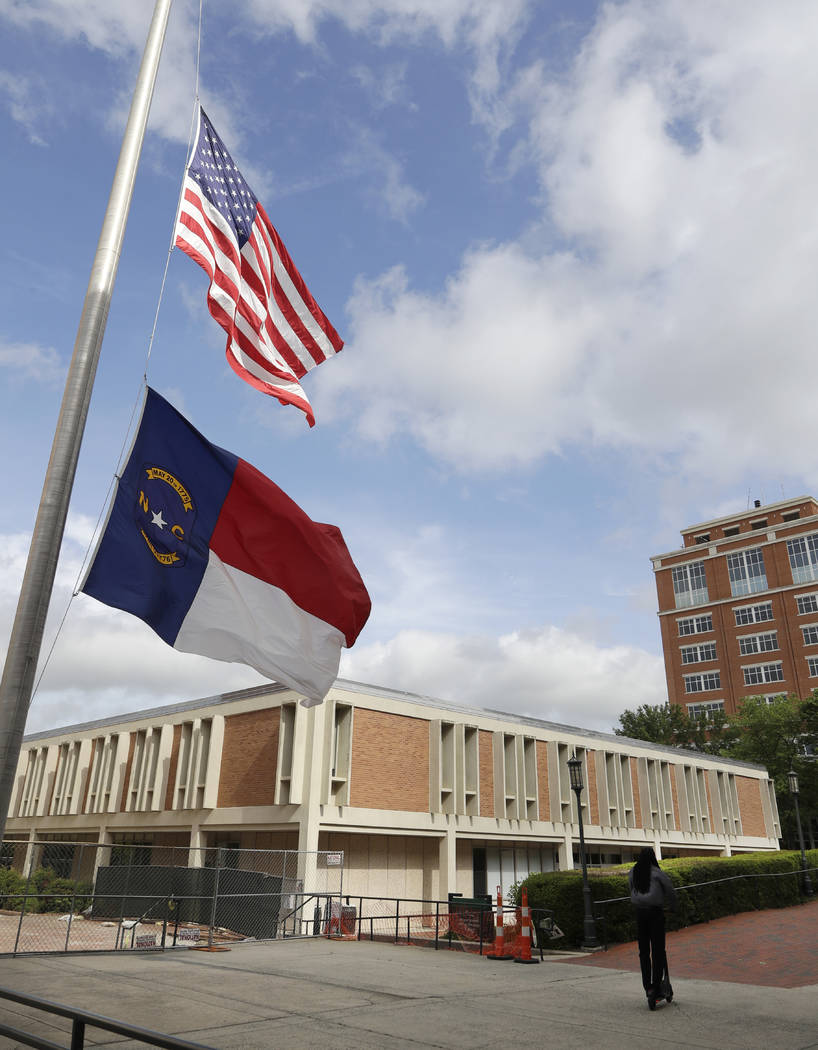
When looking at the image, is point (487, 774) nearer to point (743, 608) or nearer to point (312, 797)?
point (312, 797)

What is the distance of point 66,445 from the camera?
280 inches

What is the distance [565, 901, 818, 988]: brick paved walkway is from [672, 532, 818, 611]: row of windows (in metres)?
59.3

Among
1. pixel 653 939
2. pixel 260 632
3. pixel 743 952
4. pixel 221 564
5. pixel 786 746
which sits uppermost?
pixel 786 746

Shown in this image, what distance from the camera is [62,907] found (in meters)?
28.6

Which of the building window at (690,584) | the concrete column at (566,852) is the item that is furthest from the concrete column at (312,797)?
the building window at (690,584)

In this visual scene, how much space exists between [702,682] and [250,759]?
61.4 meters

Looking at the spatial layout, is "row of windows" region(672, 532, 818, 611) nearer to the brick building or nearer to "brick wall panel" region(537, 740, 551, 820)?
the brick building

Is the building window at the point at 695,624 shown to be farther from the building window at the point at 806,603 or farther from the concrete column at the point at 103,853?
the concrete column at the point at 103,853

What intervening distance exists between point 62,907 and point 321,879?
935 centimetres

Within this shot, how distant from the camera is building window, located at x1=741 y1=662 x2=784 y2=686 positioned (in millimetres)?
75556

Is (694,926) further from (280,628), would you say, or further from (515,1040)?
(280,628)

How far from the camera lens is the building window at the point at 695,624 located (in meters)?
82.5

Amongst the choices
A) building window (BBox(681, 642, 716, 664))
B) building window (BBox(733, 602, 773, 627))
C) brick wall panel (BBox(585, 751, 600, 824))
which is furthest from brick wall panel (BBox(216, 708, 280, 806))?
building window (BBox(733, 602, 773, 627))

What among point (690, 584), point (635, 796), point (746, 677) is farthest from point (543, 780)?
point (690, 584)
